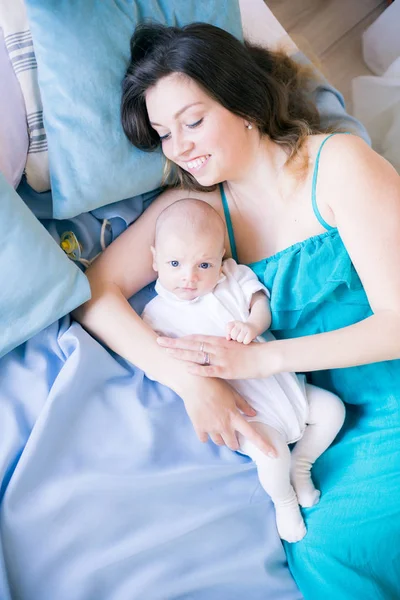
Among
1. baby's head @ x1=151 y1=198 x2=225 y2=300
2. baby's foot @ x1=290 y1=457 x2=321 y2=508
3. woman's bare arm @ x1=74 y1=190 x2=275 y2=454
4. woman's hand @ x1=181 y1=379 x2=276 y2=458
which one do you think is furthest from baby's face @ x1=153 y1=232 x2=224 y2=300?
baby's foot @ x1=290 y1=457 x2=321 y2=508

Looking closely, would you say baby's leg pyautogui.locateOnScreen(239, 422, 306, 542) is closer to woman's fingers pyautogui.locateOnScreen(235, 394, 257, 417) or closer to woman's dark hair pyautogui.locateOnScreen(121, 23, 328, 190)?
woman's fingers pyautogui.locateOnScreen(235, 394, 257, 417)

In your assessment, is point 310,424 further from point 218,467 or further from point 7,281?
point 7,281

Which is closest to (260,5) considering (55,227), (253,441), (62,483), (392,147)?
(392,147)

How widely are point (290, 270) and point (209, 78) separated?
1.49 feet

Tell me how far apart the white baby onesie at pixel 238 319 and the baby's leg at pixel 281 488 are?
0.18 ft

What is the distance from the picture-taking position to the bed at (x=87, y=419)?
3.59 ft

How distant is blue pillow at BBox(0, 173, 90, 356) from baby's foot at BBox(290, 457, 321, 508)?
59 centimetres

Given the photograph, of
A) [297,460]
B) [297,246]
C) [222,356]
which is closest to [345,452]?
[297,460]

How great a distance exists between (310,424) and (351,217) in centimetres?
47

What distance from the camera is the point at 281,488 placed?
1195mm

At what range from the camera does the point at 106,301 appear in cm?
134

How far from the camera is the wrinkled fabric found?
111 centimetres

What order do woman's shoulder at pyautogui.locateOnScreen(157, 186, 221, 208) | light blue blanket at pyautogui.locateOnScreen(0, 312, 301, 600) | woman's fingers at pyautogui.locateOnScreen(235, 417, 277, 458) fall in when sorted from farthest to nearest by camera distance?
woman's shoulder at pyautogui.locateOnScreen(157, 186, 221, 208) → woman's fingers at pyautogui.locateOnScreen(235, 417, 277, 458) → light blue blanket at pyautogui.locateOnScreen(0, 312, 301, 600)

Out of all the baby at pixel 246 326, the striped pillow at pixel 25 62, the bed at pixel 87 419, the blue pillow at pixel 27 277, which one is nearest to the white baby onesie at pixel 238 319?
the baby at pixel 246 326
